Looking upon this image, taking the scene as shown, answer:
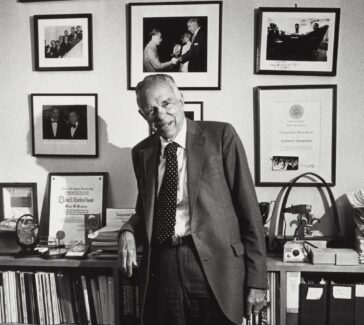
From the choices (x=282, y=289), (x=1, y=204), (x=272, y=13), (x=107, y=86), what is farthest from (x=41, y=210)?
(x=272, y=13)

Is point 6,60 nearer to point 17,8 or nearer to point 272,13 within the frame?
point 17,8

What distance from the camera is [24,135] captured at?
2.76 meters

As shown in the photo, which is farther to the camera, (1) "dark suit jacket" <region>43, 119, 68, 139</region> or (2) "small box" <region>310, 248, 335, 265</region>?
(1) "dark suit jacket" <region>43, 119, 68, 139</region>

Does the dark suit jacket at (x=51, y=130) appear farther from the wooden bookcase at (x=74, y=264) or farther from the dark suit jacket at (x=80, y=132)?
the wooden bookcase at (x=74, y=264)

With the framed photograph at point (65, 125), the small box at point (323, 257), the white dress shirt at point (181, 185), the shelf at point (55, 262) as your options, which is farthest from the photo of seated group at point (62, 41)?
the small box at point (323, 257)

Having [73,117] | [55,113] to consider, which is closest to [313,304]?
[73,117]

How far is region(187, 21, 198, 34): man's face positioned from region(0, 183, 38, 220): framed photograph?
4.61 feet

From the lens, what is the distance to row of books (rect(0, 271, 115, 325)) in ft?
7.77

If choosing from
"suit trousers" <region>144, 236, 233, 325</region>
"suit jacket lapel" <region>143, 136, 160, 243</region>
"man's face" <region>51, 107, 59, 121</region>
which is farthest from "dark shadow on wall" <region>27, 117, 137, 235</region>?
"suit trousers" <region>144, 236, 233, 325</region>

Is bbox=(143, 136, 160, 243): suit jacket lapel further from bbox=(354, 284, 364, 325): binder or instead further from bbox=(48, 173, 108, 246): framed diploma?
bbox=(354, 284, 364, 325): binder

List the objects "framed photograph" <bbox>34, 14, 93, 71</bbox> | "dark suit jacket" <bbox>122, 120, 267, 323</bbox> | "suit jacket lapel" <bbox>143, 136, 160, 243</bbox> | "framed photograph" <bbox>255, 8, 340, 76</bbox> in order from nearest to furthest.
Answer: "dark suit jacket" <bbox>122, 120, 267, 323</bbox>
"suit jacket lapel" <bbox>143, 136, 160, 243</bbox>
"framed photograph" <bbox>255, 8, 340, 76</bbox>
"framed photograph" <bbox>34, 14, 93, 71</bbox>

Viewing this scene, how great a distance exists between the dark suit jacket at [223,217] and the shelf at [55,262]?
0.40 meters

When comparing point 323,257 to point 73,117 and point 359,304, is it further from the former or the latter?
point 73,117

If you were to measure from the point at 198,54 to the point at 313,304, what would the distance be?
1.57 meters
